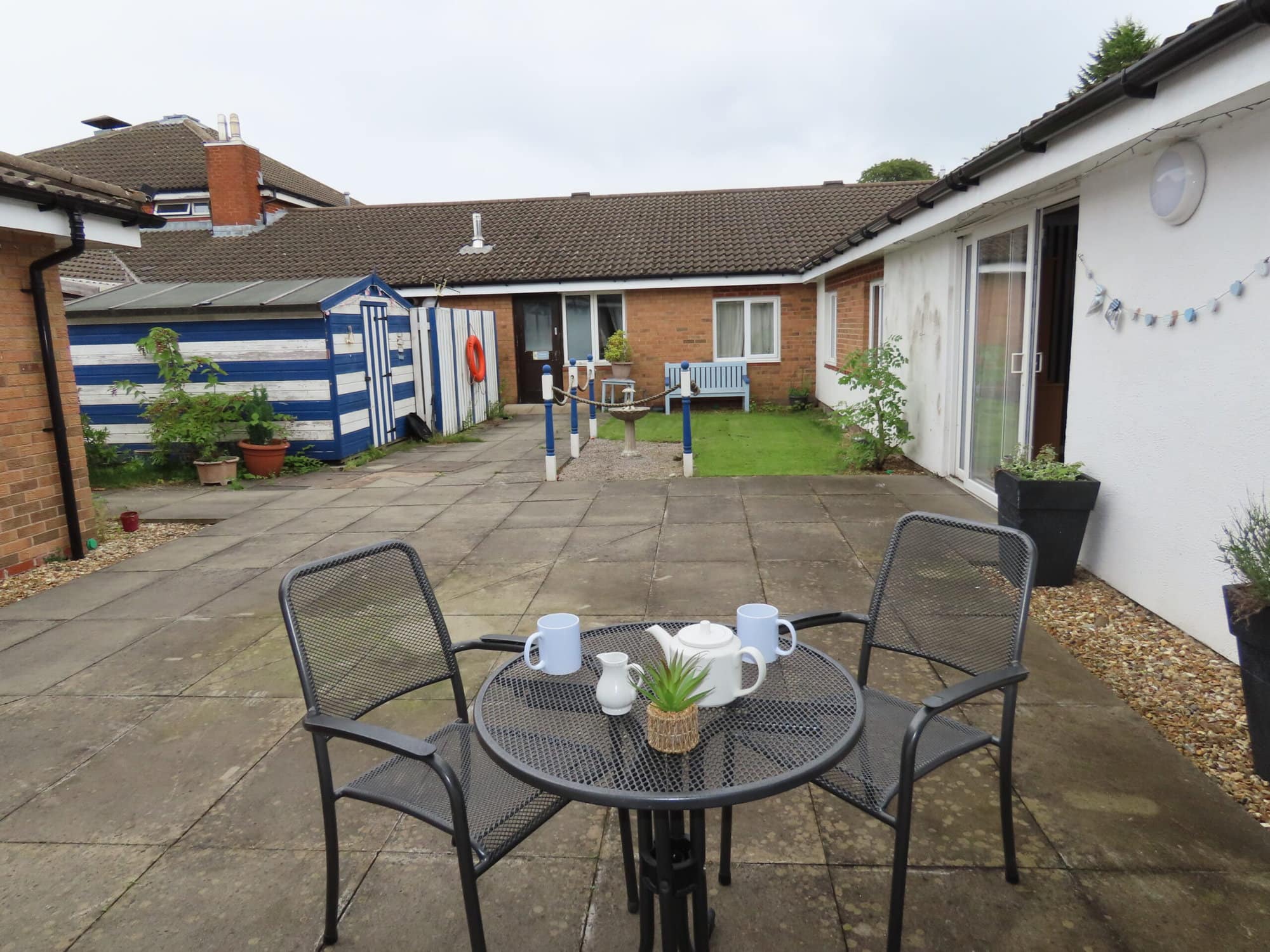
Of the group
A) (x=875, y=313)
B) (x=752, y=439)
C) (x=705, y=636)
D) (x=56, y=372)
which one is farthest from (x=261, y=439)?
(x=705, y=636)

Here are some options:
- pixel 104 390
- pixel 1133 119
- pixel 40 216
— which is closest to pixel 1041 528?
pixel 1133 119

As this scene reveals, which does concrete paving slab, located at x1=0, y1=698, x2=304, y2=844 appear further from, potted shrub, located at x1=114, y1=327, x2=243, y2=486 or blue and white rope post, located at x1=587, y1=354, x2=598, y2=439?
blue and white rope post, located at x1=587, y1=354, x2=598, y2=439

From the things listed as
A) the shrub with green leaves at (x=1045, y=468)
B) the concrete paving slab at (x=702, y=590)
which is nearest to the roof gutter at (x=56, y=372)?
the concrete paving slab at (x=702, y=590)

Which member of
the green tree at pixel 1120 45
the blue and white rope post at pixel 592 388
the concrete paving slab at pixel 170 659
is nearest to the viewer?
the concrete paving slab at pixel 170 659

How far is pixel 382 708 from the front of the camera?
10.9ft

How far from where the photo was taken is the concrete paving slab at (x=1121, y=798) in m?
2.25

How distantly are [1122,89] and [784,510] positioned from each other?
3.82 m

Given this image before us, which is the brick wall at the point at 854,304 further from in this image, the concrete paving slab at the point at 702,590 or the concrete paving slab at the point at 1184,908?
the concrete paving slab at the point at 1184,908

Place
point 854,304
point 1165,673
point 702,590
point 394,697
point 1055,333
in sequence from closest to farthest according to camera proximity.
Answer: point 394,697, point 1165,673, point 702,590, point 1055,333, point 854,304

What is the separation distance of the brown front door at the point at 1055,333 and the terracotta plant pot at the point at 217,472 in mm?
8040

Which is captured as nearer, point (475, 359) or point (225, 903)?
point (225, 903)

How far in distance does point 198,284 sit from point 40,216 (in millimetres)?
5434

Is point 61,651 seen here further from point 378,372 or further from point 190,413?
point 378,372

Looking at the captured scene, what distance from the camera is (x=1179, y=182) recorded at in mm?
3773
